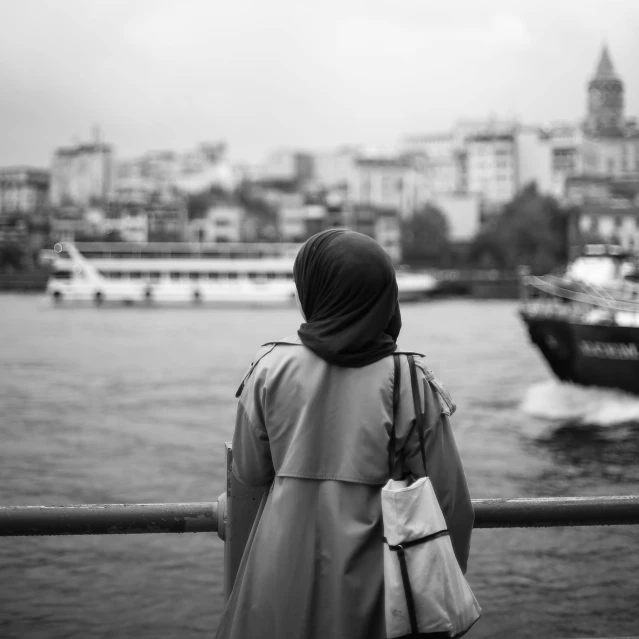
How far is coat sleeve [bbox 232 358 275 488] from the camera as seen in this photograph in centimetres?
200

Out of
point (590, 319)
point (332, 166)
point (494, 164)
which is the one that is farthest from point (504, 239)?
point (590, 319)

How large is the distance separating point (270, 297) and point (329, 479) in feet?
222

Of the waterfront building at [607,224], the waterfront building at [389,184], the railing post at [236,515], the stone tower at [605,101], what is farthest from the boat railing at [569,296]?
the stone tower at [605,101]

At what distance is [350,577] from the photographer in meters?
1.94

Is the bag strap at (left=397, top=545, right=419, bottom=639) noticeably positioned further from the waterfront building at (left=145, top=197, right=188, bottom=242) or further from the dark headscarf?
the waterfront building at (left=145, top=197, right=188, bottom=242)

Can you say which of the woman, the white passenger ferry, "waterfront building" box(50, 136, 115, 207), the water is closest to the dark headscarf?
the woman

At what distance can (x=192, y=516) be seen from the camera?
93.4 inches

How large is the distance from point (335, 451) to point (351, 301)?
0.99ft

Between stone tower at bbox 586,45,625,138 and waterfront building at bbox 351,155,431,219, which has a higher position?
stone tower at bbox 586,45,625,138

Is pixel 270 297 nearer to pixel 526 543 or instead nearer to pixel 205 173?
pixel 526 543

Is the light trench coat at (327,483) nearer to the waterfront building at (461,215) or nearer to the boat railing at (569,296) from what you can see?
the boat railing at (569,296)

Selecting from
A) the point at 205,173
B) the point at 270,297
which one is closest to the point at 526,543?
the point at 270,297

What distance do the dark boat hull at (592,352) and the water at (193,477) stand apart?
1.02 feet

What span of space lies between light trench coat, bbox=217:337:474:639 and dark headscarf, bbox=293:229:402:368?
4 cm
